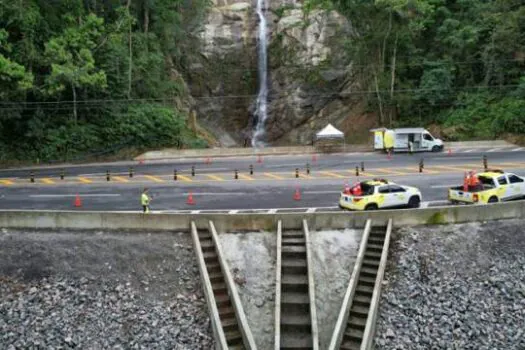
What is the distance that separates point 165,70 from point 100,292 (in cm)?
3955

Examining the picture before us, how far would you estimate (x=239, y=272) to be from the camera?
1645cm

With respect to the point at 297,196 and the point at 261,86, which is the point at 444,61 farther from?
the point at 297,196

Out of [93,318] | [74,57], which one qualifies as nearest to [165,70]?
[74,57]

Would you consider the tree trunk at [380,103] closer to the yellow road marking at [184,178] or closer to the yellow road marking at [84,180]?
the yellow road marking at [184,178]

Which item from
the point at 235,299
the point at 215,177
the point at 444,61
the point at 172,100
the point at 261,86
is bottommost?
the point at 235,299

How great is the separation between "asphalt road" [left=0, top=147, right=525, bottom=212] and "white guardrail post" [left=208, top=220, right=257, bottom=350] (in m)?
6.12

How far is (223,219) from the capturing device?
1828 centimetres

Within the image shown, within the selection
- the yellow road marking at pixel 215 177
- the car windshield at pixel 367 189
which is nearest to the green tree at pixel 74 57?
the yellow road marking at pixel 215 177

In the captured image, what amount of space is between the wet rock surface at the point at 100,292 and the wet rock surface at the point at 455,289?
560 cm

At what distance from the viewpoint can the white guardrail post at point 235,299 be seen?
12.9m

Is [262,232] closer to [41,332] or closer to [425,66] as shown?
[41,332]

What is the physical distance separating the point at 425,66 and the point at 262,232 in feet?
122

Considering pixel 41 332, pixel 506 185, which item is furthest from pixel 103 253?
pixel 506 185

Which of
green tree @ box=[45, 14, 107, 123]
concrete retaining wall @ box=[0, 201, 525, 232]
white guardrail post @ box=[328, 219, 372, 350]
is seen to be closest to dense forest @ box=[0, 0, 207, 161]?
green tree @ box=[45, 14, 107, 123]
